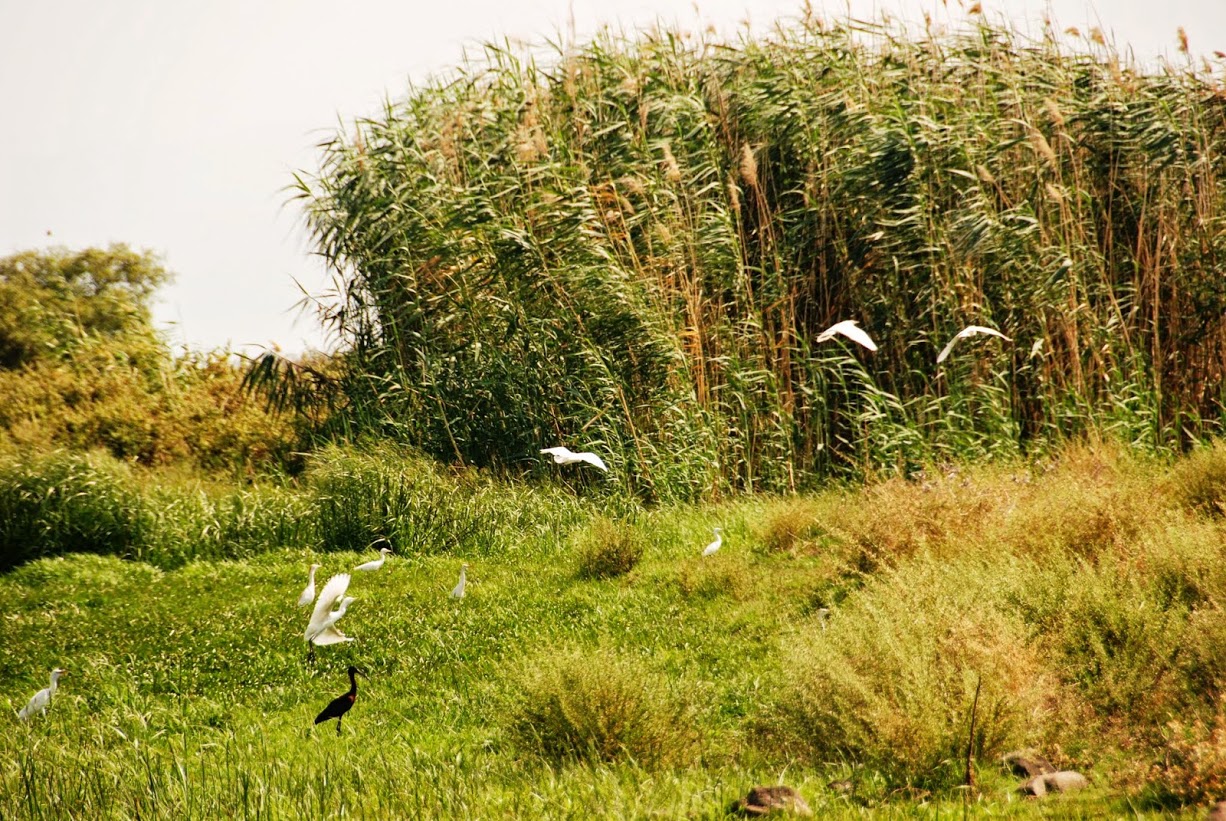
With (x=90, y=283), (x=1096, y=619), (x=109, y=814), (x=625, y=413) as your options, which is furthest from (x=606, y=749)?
(x=90, y=283)

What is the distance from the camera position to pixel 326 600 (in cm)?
427

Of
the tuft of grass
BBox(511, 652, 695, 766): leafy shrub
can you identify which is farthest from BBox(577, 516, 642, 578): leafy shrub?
the tuft of grass

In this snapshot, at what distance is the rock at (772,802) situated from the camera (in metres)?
3.72

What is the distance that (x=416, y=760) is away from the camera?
4.33 metres

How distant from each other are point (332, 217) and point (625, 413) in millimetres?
3646

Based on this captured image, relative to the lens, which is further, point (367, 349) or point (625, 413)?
point (367, 349)

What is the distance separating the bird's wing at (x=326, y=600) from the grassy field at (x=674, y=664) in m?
0.55

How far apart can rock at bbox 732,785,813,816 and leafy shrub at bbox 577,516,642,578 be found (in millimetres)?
4115

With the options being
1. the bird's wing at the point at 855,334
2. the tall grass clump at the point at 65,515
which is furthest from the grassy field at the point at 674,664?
the bird's wing at the point at 855,334

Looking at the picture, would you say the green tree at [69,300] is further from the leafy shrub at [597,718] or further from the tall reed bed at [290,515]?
the leafy shrub at [597,718]

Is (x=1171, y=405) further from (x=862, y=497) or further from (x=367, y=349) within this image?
(x=367, y=349)

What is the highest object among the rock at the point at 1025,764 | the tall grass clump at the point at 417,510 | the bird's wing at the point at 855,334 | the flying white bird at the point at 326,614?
the bird's wing at the point at 855,334

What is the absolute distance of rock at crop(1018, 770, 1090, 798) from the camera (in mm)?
3975

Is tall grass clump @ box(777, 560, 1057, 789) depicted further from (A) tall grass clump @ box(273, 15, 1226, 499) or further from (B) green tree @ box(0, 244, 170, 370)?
(B) green tree @ box(0, 244, 170, 370)
